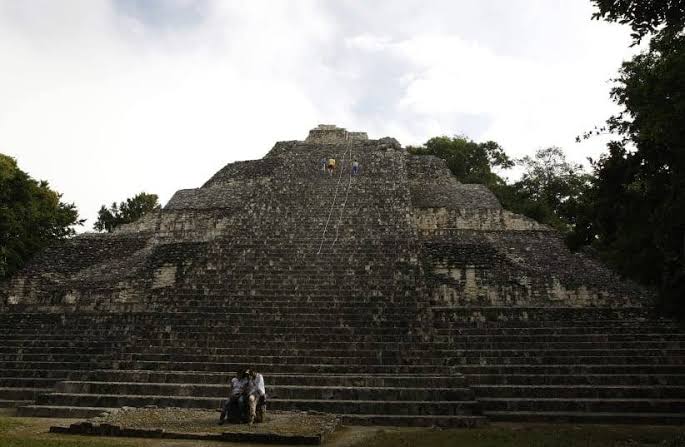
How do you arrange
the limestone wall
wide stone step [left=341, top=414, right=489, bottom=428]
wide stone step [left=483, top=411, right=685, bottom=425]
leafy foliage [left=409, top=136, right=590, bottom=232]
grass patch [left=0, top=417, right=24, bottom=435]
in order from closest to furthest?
grass patch [left=0, top=417, right=24, bottom=435] → wide stone step [left=341, top=414, right=489, bottom=428] → wide stone step [left=483, top=411, right=685, bottom=425] → the limestone wall → leafy foliage [left=409, top=136, right=590, bottom=232]

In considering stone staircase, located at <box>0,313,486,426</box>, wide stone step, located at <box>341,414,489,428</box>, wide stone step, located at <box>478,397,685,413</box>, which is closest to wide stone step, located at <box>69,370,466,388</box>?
stone staircase, located at <box>0,313,486,426</box>

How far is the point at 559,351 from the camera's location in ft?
29.3

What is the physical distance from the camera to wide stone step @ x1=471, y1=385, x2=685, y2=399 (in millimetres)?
7605

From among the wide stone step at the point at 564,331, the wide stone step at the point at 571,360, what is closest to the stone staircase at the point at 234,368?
the wide stone step at the point at 571,360

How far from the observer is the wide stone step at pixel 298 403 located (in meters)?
7.10

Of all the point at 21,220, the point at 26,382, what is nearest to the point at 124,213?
the point at 21,220

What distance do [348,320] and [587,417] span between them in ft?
13.8

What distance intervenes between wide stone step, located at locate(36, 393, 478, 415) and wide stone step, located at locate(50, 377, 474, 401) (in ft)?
0.41

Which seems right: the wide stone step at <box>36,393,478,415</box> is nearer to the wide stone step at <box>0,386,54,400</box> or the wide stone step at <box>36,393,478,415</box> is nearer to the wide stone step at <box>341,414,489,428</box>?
the wide stone step at <box>341,414,489,428</box>

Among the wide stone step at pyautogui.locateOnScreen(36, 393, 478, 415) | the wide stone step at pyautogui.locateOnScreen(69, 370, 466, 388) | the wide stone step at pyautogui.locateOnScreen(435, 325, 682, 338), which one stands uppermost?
the wide stone step at pyautogui.locateOnScreen(435, 325, 682, 338)

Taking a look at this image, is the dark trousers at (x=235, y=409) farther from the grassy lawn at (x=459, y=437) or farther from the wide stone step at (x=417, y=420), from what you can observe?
the wide stone step at (x=417, y=420)

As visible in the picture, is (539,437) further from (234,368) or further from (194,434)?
(234,368)

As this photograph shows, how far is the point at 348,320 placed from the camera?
9602 millimetres

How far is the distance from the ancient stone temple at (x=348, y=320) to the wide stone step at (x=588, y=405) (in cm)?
2
